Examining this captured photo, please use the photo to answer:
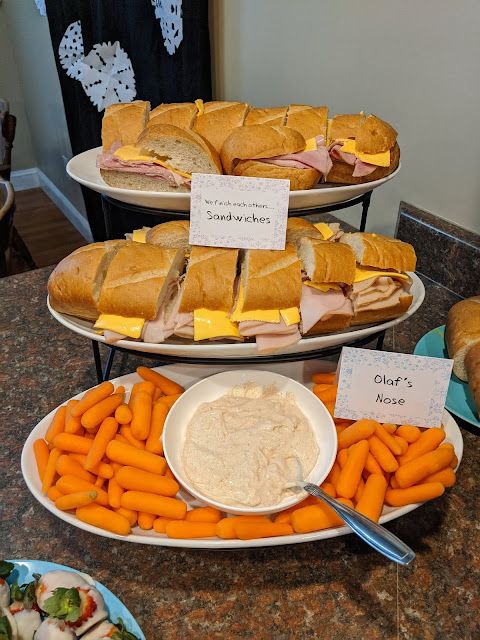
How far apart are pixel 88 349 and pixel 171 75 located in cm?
124

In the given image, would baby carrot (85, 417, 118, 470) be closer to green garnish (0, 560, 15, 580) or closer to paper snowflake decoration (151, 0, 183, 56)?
green garnish (0, 560, 15, 580)

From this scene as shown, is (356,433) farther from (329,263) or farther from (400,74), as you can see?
(400,74)

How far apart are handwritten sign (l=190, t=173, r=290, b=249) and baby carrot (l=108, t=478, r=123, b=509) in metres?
0.41

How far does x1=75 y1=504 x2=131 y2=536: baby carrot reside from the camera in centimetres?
70

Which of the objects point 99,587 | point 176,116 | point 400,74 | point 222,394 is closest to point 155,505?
point 99,587

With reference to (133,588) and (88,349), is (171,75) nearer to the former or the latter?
(88,349)

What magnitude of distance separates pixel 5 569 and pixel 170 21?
1796 millimetres

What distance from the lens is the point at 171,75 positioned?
1.89 metres

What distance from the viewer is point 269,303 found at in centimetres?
81

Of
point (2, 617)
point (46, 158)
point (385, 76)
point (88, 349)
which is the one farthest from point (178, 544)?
point (46, 158)

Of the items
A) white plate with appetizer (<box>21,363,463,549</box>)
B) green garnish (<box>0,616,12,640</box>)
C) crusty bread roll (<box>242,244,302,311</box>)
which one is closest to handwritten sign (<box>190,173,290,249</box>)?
crusty bread roll (<box>242,244,302,311</box>)

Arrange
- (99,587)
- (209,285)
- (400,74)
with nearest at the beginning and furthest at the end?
(99,587) < (209,285) < (400,74)

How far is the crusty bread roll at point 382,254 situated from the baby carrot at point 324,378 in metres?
0.22

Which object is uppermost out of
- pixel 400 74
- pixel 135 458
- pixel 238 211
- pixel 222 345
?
pixel 400 74
